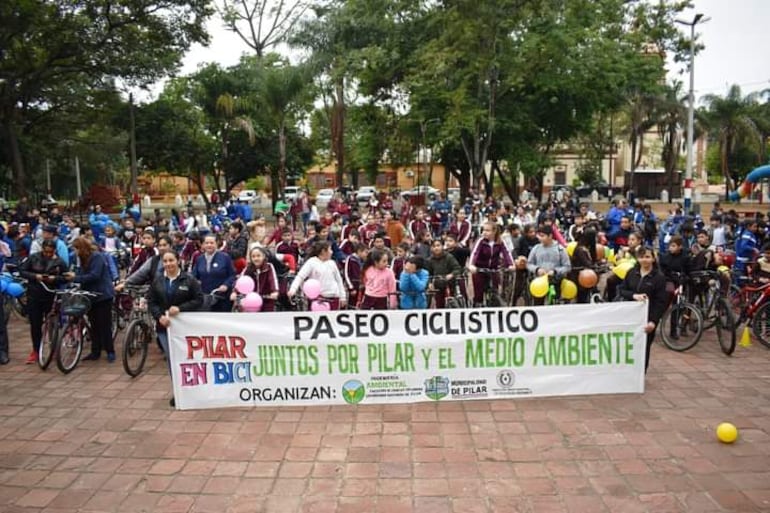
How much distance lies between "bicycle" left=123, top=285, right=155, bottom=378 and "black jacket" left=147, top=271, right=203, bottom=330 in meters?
0.89

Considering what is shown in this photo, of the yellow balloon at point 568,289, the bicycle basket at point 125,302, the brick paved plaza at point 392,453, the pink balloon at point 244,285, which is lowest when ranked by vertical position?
the brick paved plaza at point 392,453

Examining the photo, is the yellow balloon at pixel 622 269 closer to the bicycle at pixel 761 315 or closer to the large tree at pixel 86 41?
the bicycle at pixel 761 315

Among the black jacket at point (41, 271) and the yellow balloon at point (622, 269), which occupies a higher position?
the black jacket at point (41, 271)

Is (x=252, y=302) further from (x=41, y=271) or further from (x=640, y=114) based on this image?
(x=640, y=114)

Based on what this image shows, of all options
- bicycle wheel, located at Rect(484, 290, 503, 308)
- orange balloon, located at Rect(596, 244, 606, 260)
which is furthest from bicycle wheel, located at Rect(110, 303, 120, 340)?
orange balloon, located at Rect(596, 244, 606, 260)

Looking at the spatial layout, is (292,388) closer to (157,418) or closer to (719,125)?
(157,418)

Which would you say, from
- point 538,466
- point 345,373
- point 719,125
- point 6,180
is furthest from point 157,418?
point 719,125

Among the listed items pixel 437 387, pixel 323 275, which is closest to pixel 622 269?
pixel 437 387

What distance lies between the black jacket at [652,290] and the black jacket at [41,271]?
274 inches

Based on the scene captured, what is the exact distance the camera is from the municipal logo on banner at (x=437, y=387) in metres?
6.59

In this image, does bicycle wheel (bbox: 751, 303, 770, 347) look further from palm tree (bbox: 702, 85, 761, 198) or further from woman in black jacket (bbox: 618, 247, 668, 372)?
palm tree (bbox: 702, 85, 761, 198)

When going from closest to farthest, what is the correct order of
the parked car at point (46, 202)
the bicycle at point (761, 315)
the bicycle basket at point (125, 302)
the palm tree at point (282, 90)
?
the bicycle at point (761, 315) < the bicycle basket at point (125, 302) < the palm tree at point (282, 90) < the parked car at point (46, 202)

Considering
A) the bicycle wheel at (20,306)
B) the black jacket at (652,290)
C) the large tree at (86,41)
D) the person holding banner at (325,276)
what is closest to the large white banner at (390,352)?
the black jacket at (652,290)

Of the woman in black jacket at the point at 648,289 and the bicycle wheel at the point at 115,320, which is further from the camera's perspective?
the bicycle wheel at the point at 115,320
